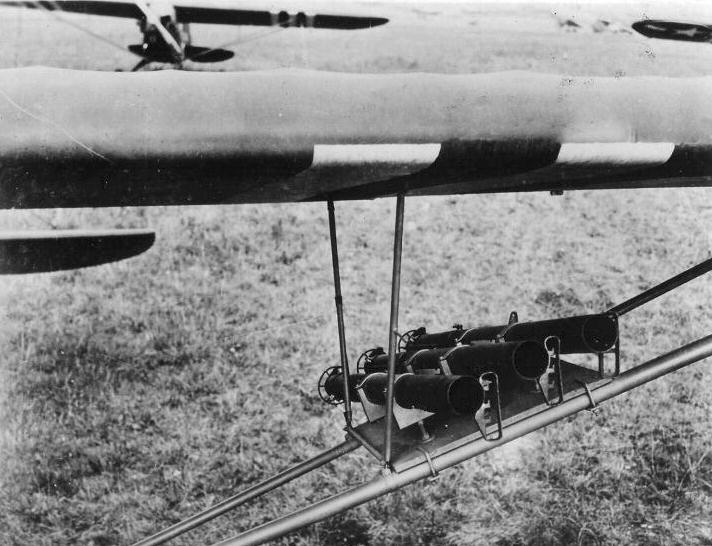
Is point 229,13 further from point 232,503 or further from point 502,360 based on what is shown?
point 502,360

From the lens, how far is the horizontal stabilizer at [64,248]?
18.0 ft

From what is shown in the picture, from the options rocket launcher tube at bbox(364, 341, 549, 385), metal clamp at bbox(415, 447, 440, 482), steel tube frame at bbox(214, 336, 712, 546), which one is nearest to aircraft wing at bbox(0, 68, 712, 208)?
rocket launcher tube at bbox(364, 341, 549, 385)

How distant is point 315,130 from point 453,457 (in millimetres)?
1244

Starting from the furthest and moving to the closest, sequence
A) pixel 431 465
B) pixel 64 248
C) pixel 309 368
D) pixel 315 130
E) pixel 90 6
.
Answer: pixel 90 6
pixel 309 368
pixel 64 248
pixel 431 465
pixel 315 130

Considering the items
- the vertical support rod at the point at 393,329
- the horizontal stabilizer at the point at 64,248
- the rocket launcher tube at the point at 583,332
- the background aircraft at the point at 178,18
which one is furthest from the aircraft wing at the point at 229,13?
the rocket launcher tube at the point at 583,332

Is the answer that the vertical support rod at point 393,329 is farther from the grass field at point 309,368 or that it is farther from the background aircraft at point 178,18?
the background aircraft at point 178,18

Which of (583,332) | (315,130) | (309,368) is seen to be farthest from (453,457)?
(309,368)

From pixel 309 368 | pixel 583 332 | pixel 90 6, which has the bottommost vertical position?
pixel 309 368

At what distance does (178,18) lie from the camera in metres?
10.6

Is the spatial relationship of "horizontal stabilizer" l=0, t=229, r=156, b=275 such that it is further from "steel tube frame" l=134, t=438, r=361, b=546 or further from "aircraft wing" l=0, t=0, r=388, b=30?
"aircraft wing" l=0, t=0, r=388, b=30

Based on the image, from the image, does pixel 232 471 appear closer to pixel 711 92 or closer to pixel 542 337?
pixel 542 337

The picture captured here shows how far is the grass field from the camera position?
15.6 ft

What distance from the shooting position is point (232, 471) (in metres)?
5.23

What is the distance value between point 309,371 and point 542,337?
4111 millimetres
